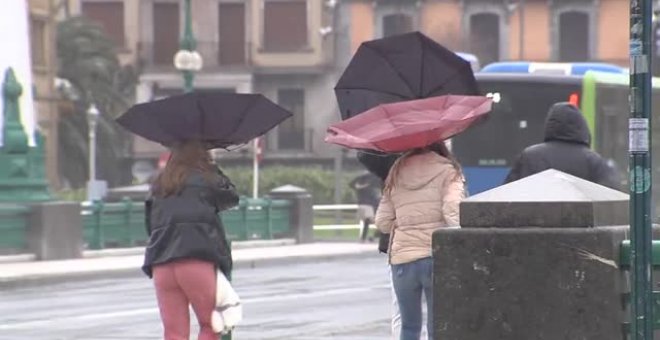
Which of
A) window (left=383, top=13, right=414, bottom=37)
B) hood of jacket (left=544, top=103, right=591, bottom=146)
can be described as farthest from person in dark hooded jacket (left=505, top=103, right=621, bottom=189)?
window (left=383, top=13, right=414, bottom=37)

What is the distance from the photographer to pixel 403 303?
962 centimetres

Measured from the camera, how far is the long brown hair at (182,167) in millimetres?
9242

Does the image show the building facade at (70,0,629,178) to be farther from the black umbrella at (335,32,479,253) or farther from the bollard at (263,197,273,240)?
the black umbrella at (335,32,479,253)

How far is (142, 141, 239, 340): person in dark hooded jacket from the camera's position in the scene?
921 centimetres

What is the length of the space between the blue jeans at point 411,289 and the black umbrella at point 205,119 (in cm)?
118

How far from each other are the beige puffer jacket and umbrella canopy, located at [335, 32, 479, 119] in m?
0.84

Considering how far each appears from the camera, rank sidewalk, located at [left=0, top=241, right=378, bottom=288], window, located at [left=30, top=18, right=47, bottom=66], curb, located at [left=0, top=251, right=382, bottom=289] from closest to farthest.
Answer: curb, located at [left=0, top=251, right=382, bottom=289]
sidewalk, located at [left=0, top=241, right=378, bottom=288]
window, located at [left=30, top=18, right=47, bottom=66]

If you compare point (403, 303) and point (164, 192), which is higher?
point (164, 192)

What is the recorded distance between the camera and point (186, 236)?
920 centimetres

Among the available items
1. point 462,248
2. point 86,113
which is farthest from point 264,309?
point 86,113

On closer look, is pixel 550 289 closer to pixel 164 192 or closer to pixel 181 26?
pixel 164 192

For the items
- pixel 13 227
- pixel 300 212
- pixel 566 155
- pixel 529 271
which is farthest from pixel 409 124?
pixel 300 212

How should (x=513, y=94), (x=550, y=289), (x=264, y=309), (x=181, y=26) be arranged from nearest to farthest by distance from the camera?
(x=550, y=289) → (x=264, y=309) → (x=513, y=94) → (x=181, y=26)

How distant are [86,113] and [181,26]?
11005mm
